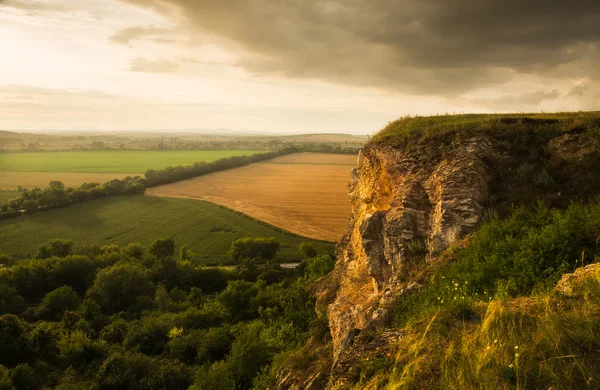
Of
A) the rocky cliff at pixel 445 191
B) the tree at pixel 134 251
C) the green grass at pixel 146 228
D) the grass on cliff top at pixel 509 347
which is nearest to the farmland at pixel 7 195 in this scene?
the green grass at pixel 146 228

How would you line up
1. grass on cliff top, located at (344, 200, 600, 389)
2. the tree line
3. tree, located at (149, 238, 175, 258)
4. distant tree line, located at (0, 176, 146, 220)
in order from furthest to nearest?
the tree line, distant tree line, located at (0, 176, 146, 220), tree, located at (149, 238, 175, 258), grass on cliff top, located at (344, 200, 600, 389)

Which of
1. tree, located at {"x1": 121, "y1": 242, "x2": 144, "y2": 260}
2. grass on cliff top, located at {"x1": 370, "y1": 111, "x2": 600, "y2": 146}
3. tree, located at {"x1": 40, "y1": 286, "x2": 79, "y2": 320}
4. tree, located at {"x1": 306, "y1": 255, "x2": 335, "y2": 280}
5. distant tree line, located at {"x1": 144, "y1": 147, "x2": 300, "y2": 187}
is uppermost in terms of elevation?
grass on cliff top, located at {"x1": 370, "y1": 111, "x2": 600, "y2": 146}

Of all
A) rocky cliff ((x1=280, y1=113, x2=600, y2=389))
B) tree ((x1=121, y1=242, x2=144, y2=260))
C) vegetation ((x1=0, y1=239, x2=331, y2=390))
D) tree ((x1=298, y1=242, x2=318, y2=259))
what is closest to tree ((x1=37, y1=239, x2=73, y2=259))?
vegetation ((x1=0, y1=239, x2=331, y2=390))

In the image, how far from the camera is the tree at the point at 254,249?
4453cm

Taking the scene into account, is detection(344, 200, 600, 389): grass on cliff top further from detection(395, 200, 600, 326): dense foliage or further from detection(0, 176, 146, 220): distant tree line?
detection(0, 176, 146, 220): distant tree line

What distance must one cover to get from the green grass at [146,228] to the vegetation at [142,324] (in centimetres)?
733

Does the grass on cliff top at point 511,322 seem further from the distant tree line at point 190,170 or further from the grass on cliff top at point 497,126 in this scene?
the distant tree line at point 190,170

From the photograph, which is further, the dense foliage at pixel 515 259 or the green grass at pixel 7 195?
the green grass at pixel 7 195

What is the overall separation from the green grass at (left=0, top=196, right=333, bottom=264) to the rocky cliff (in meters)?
31.4

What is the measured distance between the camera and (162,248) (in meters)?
45.1

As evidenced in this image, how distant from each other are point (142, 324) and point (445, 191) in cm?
2558

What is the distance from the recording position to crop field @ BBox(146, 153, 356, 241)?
56.7 metres

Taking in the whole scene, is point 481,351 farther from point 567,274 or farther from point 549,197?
point 549,197

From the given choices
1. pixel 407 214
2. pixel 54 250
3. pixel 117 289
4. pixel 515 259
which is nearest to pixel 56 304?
pixel 117 289
